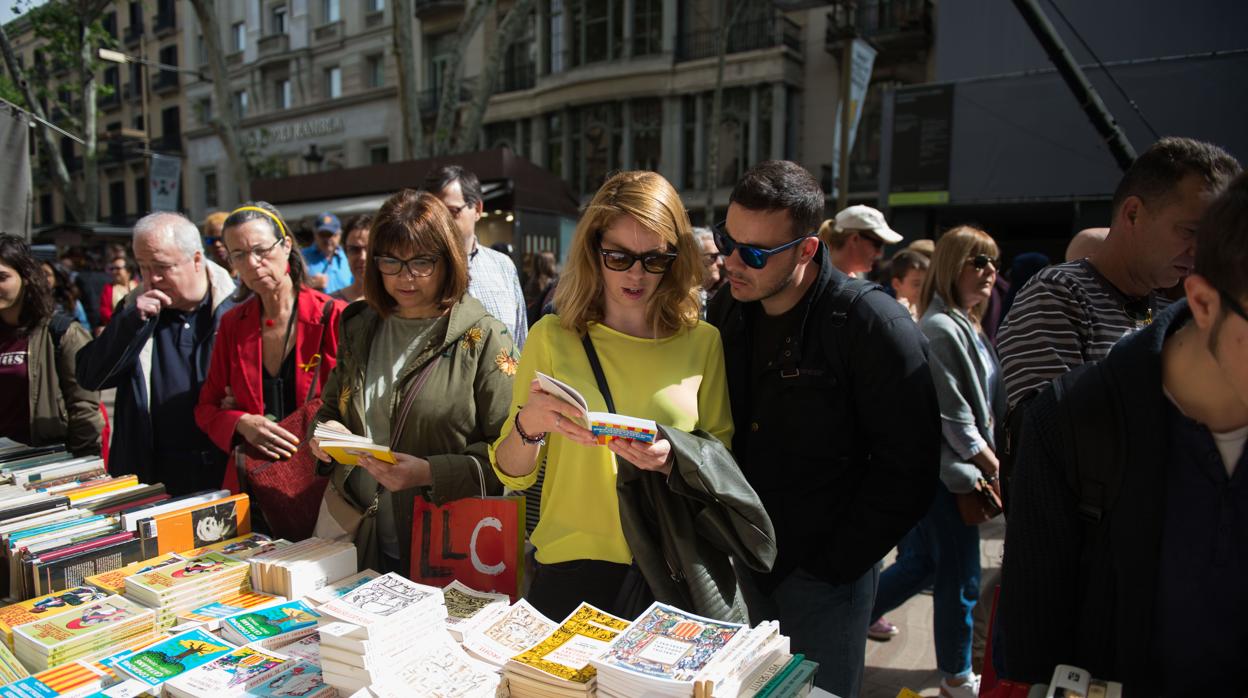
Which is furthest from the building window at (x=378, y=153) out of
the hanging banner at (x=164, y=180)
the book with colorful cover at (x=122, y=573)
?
the book with colorful cover at (x=122, y=573)

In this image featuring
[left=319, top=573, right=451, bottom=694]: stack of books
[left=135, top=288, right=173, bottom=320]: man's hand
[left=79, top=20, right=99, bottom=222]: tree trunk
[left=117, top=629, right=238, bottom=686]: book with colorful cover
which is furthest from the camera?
[left=79, top=20, right=99, bottom=222]: tree trunk

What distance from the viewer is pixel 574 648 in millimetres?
1479

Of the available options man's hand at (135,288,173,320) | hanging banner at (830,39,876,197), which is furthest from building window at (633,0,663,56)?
man's hand at (135,288,173,320)

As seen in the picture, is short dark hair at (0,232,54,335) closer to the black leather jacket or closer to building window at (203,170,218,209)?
the black leather jacket

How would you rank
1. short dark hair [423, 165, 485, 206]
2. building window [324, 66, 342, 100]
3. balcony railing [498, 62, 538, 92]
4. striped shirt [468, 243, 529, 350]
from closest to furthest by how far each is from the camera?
striped shirt [468, 243, 529, 350], short dark hair [423, 165, 485, 206], balcony railing [498, 62, 538, 92], building window [324, 66, 342, 100]

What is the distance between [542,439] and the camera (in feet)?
6.40

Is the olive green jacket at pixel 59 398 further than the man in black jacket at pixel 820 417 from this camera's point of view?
Yes

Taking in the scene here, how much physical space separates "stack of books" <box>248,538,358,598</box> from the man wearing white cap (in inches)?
115

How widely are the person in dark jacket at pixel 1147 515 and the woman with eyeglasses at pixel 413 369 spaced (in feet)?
5.14

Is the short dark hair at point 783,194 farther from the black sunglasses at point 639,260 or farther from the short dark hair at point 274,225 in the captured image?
the short dark hair at point 274,225

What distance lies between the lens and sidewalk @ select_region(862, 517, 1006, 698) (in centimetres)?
347

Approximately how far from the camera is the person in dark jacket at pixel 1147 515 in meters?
1.31

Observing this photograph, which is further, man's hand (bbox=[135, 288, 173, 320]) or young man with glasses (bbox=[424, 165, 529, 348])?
young man with glasses (bbox=[424, 165, 529, 348])

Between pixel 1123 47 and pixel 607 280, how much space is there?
12.9 metres
